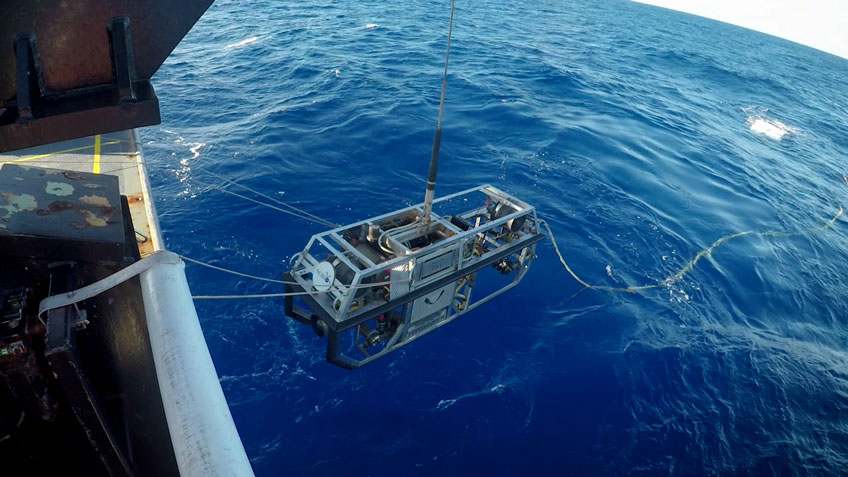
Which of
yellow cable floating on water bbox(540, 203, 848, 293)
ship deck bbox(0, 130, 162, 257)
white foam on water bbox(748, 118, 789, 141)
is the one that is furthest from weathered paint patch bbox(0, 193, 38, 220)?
white foam on water bbox(748, 118, 789, 141)

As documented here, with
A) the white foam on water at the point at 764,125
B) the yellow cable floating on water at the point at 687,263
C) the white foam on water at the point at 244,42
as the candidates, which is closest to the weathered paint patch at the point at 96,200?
the yellow cable floating on water at the point at 687,263

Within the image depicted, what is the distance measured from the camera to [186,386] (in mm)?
3947

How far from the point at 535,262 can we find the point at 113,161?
14052mm

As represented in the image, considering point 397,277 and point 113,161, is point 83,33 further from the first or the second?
point 113,161

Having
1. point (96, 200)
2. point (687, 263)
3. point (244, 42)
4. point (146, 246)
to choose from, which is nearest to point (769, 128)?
point (687, 263)

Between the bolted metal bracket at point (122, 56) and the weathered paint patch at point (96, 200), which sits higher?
the bolted metal bracket at point (122, 56)

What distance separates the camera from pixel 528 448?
10680mm

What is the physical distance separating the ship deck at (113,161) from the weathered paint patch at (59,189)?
195 inches

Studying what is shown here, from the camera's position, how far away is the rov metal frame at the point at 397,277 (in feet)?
33.0

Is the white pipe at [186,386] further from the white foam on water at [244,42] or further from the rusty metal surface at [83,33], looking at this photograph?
the white foam on water at [244,42]

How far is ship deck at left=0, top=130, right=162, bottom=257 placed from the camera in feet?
33.5

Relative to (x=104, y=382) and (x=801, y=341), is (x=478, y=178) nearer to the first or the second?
(x=801, y=341)

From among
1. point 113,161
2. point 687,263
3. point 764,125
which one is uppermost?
point 113,161

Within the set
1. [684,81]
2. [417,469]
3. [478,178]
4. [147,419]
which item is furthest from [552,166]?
[684,81]
